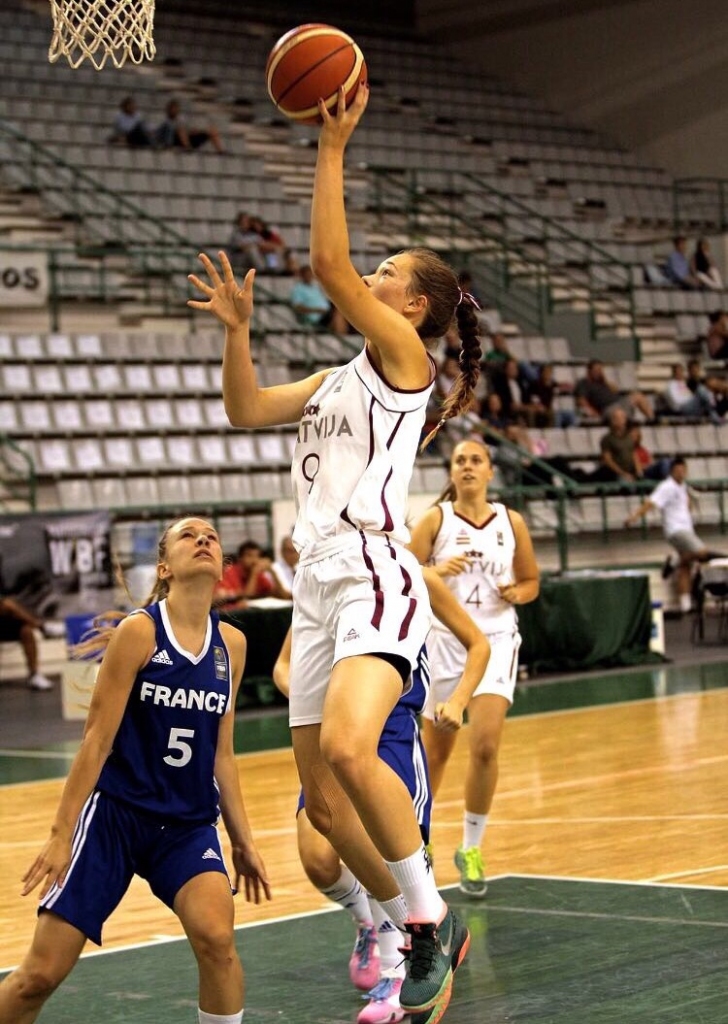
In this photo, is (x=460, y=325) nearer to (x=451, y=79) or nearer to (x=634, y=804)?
(x=634, y=804)

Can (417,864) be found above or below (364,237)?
below

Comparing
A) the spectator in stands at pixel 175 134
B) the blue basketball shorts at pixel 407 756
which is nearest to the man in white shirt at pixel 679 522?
the spectator in stands at pixel 175 134

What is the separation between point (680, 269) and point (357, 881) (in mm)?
20441

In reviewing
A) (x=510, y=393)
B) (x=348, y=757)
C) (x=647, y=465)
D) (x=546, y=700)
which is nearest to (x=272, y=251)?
(x=510, y=393)

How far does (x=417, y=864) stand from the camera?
4.35 metres

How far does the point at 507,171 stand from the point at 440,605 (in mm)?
20700

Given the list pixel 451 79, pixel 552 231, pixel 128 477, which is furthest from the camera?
pixel 451 79

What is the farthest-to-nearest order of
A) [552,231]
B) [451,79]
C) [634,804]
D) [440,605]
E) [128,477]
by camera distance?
[451,79] < [552,231] < [128,477] < [634,804] < [440,605]

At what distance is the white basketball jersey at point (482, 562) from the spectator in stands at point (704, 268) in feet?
59.9

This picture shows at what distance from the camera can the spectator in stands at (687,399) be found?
72.3 ft

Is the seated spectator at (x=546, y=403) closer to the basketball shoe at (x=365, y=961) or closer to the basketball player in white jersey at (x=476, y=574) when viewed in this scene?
the basketball player in white jersey at (x=476, y=574)

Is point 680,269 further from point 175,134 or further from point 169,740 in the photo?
point 169,740

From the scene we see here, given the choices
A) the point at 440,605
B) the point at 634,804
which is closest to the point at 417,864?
the point at 440,605

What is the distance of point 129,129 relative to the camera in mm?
20938
